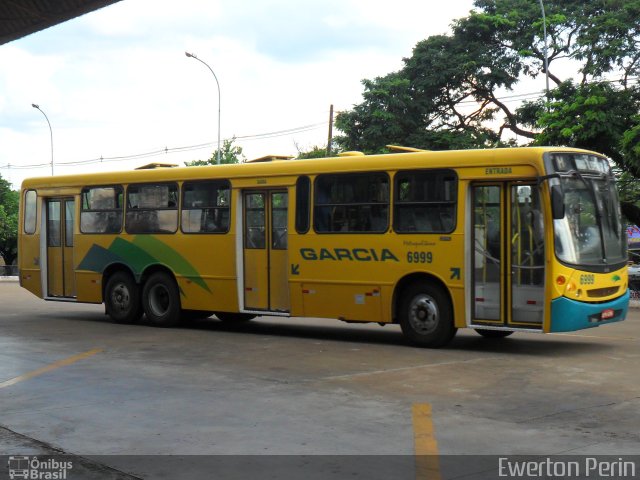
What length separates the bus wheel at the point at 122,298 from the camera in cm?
1705

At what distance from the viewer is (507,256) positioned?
12367 millimetres

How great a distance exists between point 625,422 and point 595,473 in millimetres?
1865

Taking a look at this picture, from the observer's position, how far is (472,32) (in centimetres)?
3900

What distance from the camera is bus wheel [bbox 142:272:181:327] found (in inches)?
645

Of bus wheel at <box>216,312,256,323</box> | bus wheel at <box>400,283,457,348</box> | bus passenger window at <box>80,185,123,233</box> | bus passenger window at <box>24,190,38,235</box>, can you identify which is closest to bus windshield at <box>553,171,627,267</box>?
bus wheel at <box>400,283,457,348</box>

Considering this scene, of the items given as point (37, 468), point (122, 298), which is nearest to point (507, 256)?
point (37, 468)

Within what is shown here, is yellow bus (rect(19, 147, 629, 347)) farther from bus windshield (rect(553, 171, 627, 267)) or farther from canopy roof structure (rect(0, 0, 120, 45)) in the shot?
canopy roof structure (rect(0, 0, 120, 45))

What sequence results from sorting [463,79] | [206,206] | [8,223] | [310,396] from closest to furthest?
1. [310,396]
2. [206,206]
3. [463,79]
4. [8,223]

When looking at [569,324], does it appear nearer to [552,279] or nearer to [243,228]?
[552,279]

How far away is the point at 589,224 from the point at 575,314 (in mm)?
1336

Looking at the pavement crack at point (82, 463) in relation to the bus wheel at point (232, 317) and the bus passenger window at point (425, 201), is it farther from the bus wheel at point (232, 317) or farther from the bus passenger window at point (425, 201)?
the bus wheel at point (232, 317)

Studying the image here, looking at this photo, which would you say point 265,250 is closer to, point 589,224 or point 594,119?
point 589,224

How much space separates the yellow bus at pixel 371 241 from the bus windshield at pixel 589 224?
2cm

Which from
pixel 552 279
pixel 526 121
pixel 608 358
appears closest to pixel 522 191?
pixel 552 279
